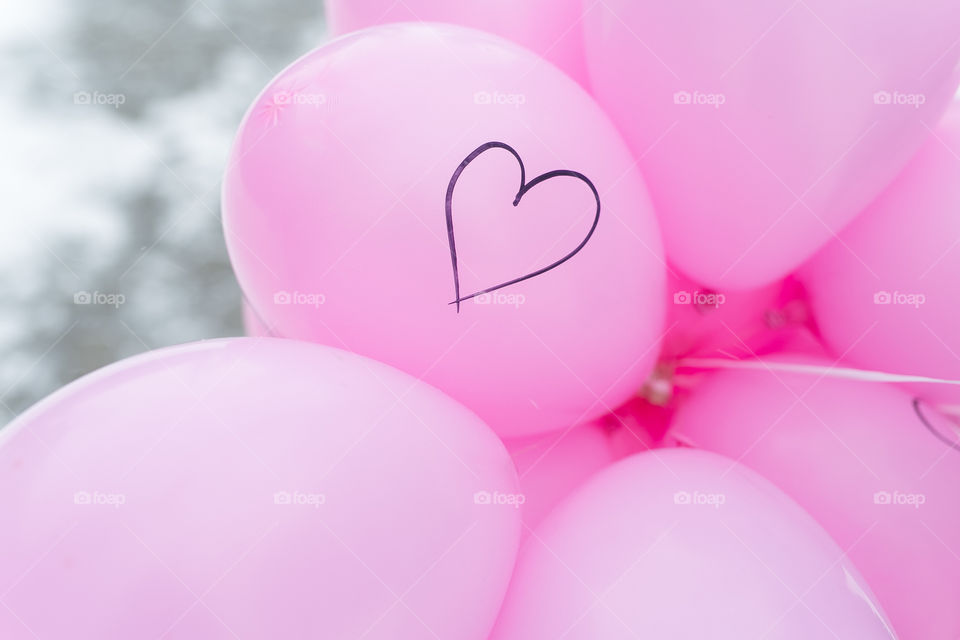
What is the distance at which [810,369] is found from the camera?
0.77 metres

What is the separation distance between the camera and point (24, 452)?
21.8 inches

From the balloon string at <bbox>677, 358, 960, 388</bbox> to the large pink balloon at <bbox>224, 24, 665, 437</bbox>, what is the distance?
6.9 inches

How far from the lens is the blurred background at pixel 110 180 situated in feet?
4.28

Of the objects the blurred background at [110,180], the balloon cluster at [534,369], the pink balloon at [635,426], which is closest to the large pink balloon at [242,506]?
the balloon cluster at [534,369]

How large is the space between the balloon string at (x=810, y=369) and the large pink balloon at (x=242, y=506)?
341 mm

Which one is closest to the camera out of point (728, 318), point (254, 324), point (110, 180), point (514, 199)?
point (514, 199)

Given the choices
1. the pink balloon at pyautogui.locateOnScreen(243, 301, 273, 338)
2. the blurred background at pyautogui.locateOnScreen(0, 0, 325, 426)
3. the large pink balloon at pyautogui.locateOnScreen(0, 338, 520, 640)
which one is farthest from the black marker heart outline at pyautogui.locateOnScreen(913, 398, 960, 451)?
the blurred background at pyautogui.locateOnScreen(0, 0, 325, 426)

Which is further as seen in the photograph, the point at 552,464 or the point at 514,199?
the point at 552,464

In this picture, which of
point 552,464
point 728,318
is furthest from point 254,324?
point 728,318

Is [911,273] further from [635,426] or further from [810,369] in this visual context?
[635,426]

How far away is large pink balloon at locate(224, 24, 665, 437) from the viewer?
63cm

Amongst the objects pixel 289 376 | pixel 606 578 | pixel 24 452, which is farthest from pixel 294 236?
pixel 606 578

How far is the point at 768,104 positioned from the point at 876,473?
0.34 metres

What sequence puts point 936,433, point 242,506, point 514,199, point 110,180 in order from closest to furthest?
point 242,506 → point 514,199 → point 936,433 → point 110,180
